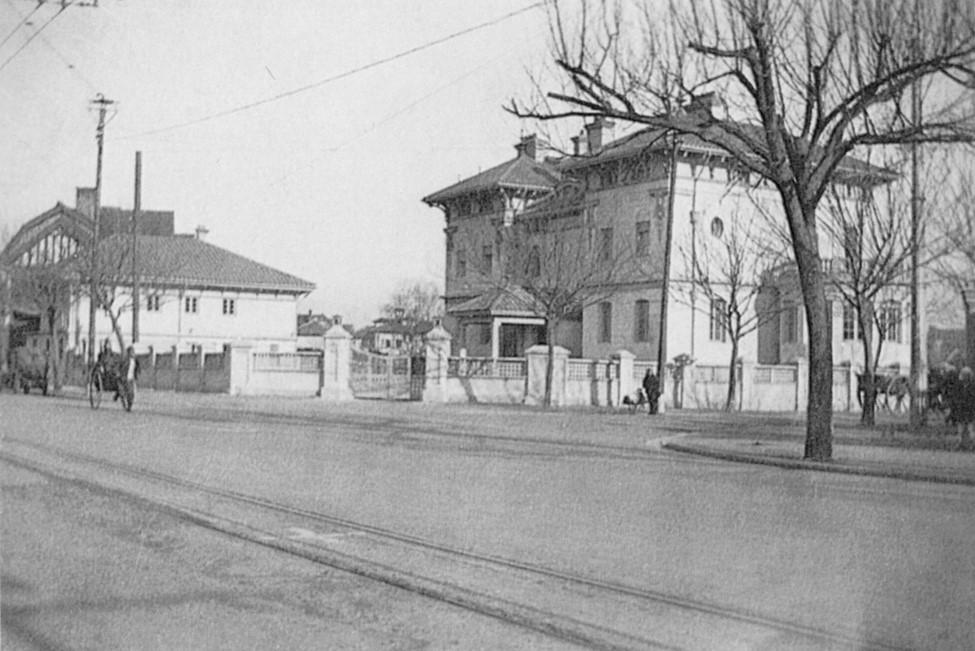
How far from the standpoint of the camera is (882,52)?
12.6 meters

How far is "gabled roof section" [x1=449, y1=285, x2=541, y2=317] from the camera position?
4106cm

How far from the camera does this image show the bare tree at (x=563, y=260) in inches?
1506

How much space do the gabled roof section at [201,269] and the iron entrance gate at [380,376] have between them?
44.8ft

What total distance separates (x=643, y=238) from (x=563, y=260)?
382 centimetres

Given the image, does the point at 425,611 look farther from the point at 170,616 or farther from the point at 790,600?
the point at 790,600

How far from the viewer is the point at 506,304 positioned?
4284 cm

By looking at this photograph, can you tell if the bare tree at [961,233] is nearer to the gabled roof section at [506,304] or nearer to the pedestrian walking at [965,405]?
the pedestrian walking at [965,405]

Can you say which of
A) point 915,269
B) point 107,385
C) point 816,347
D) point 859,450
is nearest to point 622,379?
point 107,385

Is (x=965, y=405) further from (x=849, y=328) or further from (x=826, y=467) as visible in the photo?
(x=849, y=328)

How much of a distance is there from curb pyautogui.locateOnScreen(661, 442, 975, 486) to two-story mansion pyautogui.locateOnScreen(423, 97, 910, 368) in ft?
61.4


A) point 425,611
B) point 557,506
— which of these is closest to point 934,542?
point 557,506

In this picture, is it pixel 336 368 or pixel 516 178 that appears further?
pixel 516 178

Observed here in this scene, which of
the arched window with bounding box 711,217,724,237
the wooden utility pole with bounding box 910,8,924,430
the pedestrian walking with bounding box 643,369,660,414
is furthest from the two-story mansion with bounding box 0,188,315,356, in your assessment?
the wooden utility pole with bounding box 910,8,924,430

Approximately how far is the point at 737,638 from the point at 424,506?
15.9 ft
